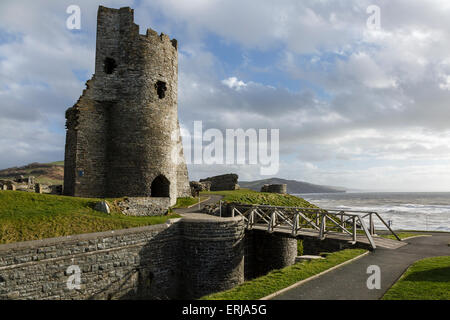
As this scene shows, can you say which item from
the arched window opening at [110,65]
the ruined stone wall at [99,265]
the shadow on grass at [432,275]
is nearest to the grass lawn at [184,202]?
the ruined stone wall at [99,265]

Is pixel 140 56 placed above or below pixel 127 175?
above

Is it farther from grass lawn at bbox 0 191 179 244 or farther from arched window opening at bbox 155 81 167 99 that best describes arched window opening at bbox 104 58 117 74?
grass lawn at bbox 0 191 179 244

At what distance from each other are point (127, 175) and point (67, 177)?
410 centimetres

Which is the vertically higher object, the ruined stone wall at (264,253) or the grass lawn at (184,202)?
the grass lawn at (184,202)

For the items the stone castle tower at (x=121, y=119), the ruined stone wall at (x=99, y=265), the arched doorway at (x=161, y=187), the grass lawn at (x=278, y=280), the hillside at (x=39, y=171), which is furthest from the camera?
the hillside at (x=39, y=171)

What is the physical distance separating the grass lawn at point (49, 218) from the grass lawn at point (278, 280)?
6.51 meters

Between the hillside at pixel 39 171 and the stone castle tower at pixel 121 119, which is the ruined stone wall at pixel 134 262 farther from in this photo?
the hillside at pixel 39 171

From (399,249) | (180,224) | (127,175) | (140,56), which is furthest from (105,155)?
(399,249)

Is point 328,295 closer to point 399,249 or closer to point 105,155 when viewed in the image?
point 399,249

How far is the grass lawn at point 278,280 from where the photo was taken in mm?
7368

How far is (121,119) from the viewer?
63.5 feet

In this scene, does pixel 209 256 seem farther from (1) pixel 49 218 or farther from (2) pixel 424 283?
(2) pixel 424 283

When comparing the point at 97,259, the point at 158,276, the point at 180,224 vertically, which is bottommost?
the point at 158,276
